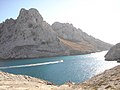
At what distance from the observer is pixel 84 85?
2277 cm

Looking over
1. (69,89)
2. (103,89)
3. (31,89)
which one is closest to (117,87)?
(103,89)

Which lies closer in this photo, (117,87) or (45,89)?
(117,87)

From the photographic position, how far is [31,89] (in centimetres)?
2491

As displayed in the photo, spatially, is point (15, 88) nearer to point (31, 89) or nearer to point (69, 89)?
point (31, 89)

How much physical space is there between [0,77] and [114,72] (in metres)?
23.7

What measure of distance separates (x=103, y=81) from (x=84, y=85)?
7.09 feet

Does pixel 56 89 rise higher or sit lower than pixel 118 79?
lower

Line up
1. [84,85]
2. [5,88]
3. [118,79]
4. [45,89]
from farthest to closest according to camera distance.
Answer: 1. [5,88]
2. [45,89]
3. [84,85]
4. [118,79]

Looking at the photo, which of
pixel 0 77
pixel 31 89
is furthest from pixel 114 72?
pixel 0 77

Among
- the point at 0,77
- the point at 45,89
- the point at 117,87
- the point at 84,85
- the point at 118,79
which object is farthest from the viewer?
the point at 0,77

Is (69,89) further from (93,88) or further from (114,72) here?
(114,72)

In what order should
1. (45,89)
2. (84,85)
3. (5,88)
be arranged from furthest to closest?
(5,88) → (45,89) → (84,85)

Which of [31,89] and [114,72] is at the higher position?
[114,72]

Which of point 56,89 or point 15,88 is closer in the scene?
point 56,89
